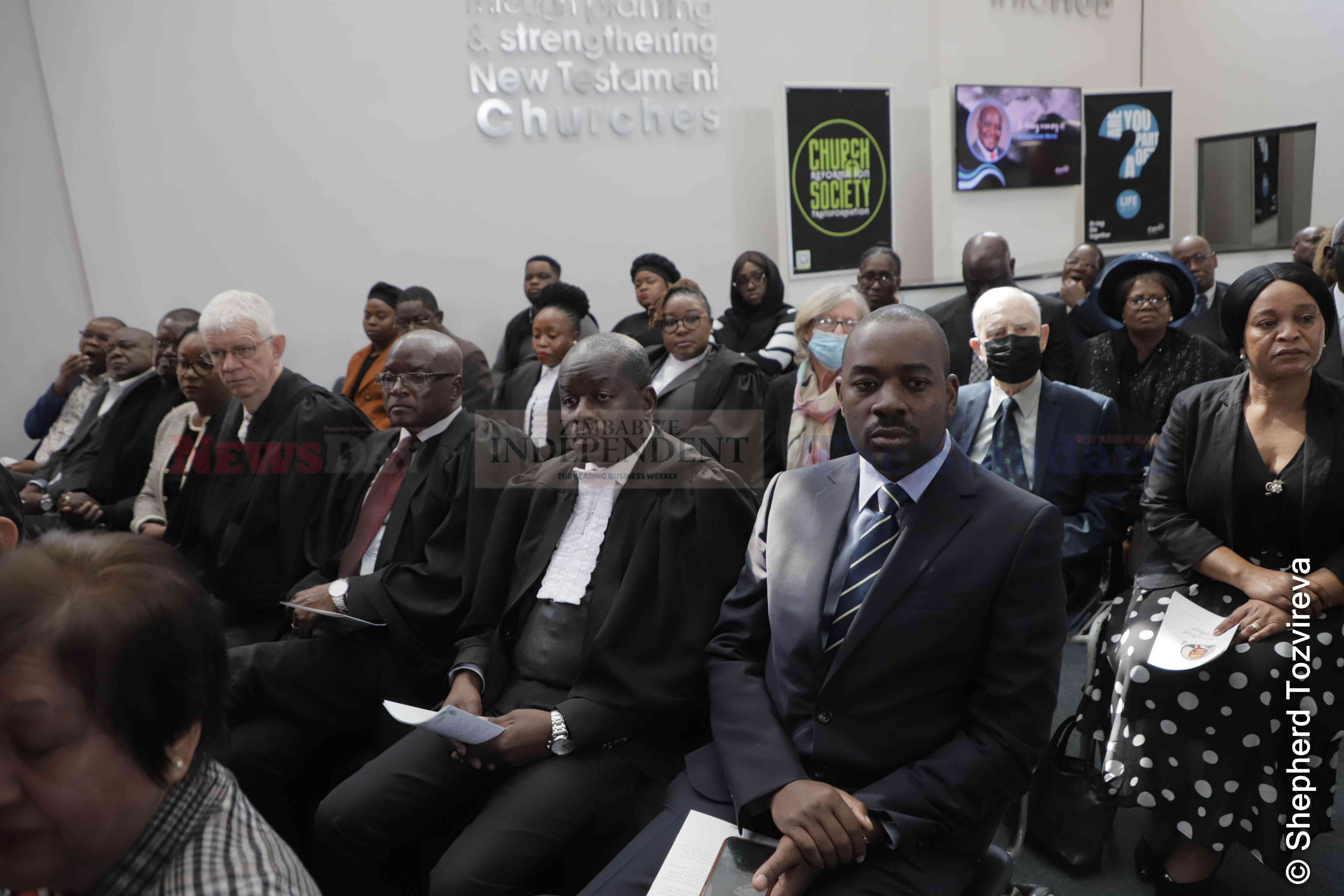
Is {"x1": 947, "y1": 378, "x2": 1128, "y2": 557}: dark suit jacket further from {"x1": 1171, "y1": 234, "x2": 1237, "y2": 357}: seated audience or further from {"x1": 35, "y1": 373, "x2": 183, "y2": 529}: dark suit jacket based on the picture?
{"x1": 35, "y1": 373, "x2": 183, "y2": 529}: dark suit jacket

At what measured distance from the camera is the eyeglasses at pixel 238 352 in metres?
3.69

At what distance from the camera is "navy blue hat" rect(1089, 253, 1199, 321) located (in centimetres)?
415

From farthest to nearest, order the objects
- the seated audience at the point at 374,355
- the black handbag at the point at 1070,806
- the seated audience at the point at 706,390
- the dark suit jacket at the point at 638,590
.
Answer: the seated audience at the point at 374,355, the seated audience at the point at 706,390, the black handbag at the point at 1070,806, the dark suit jacket at the point at 638,590

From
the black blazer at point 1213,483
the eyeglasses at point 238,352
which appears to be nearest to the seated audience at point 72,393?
the eyeglasses at point 238,352

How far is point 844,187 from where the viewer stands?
852 centimetres

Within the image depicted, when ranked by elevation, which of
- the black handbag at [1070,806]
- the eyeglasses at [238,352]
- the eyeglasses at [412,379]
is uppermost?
the eyeglasses at [238,352]

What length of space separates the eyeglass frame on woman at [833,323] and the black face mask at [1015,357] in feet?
2.54

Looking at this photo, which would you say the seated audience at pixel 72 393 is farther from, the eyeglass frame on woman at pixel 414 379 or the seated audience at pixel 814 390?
the seated audience at pixel 814 390

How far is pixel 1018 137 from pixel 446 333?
6157mm

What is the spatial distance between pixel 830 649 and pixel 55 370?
7.06 meters

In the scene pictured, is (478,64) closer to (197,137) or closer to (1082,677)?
(197,137)

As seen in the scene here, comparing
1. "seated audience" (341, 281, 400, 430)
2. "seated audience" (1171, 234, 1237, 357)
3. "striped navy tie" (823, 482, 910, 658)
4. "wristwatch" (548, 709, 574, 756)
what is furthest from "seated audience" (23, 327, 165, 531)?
"seated audience" (1171, 234, 1237, 357)

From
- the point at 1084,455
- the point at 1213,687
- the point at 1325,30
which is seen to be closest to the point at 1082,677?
the point at 1084,455

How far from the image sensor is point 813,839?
1.69 metres
